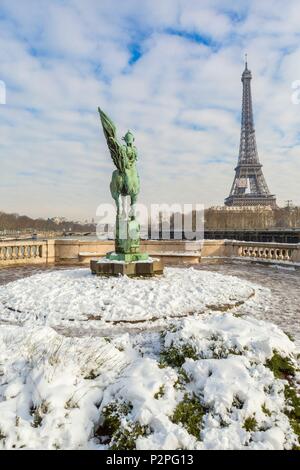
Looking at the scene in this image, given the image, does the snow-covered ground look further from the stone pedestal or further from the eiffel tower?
the eiffel tower

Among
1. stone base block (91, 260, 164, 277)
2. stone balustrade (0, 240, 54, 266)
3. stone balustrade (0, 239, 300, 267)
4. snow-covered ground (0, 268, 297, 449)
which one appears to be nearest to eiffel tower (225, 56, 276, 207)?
stone balustrade (0, 239, 300, 267)

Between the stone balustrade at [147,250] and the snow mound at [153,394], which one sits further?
the stone balustrade at [147,250]

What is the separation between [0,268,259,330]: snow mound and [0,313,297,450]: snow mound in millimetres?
3033

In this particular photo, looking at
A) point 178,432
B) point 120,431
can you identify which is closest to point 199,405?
point 178,432

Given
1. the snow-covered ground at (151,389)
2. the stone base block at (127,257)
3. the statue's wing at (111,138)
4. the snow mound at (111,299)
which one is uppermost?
the statue's wing at (111,138)

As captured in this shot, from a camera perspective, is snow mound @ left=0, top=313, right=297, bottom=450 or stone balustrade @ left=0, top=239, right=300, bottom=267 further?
stone balustrade @ left=0, top=239, right=300, bottom=267

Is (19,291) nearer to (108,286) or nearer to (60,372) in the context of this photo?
(108,286)

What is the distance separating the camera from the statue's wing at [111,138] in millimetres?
11820

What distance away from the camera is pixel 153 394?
314cm

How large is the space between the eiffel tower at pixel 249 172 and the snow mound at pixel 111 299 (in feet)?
310

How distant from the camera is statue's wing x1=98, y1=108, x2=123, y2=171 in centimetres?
1182

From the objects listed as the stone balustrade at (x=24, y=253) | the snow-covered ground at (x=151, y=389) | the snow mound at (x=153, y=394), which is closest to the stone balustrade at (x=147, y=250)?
the stone balustrade at (x=24, y=253)

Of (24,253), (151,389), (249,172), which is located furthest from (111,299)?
(249,172)

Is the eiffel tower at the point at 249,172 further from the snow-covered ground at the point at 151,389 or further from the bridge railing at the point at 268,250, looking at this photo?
the snow-covered ground at the point at 151,389
